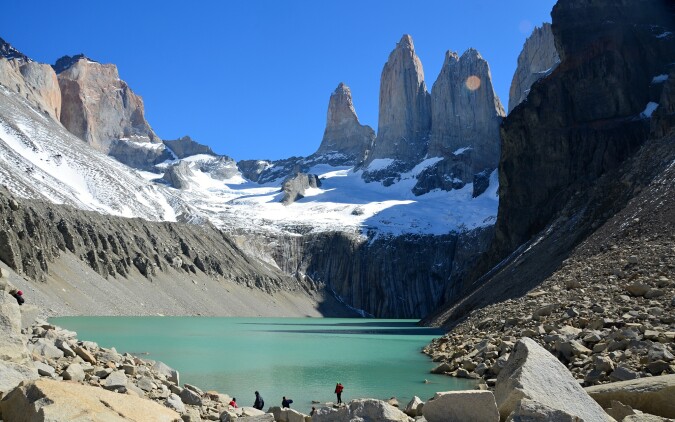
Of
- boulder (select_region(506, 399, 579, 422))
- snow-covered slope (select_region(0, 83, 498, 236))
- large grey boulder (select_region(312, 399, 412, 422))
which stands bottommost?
large grey boulder (select_region(312, 399, 412, 422))

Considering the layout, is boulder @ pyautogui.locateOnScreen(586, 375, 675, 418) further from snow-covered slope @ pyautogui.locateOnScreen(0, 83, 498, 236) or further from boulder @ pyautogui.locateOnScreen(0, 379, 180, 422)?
snow-covered slope @ pyautogui.locateOnScreen(0, 83, 498, 236)

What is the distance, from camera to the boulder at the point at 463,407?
9742mm

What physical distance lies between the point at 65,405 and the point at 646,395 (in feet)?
31.9

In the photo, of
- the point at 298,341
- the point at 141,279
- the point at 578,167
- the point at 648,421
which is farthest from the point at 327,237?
the point at 648,421

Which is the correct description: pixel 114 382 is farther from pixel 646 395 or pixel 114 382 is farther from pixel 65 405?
pixel 646 395

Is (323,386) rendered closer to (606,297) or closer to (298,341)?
(606,297)

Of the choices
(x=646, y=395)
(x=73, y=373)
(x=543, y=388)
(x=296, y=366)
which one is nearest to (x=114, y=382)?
(x=73, y=373)

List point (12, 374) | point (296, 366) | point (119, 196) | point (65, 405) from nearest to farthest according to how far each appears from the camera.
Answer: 1. point (65, 405)
2. point (12, 374)
3. point (296, 366)
4. point (119, 196)

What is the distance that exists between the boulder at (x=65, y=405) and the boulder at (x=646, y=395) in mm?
8176

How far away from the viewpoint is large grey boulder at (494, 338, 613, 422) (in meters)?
9.95

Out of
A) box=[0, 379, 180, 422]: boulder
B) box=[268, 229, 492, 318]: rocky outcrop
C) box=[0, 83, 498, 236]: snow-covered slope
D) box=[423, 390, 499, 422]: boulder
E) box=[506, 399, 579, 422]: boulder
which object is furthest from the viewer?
box=[268, 229, 492, 318]: rocky outcrop

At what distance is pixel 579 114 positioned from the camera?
8156 cm

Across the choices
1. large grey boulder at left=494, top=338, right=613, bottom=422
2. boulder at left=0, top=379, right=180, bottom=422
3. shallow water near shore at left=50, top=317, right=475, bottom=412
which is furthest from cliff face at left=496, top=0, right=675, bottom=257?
boulder at left=0, top=379, right=180, bottom=422

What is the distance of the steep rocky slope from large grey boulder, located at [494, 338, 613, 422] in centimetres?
5736
